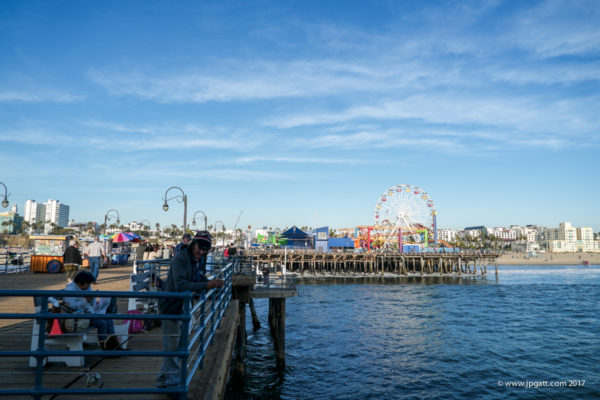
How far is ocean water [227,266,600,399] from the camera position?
45.8 ft

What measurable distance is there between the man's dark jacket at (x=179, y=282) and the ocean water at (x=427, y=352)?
33.2 feet

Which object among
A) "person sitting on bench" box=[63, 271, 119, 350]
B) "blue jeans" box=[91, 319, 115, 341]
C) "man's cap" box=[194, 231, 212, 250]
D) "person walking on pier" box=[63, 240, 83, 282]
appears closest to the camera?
"man's cap" box=[194, 231, 212, 250]

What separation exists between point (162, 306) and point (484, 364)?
1651 cm

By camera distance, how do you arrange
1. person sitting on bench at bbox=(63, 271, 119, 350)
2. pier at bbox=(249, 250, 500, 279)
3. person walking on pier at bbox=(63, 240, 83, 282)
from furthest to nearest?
1. pier at bbox=(249, 250, 500, 279)
2. person walking on pier at bbox=(63, 240, 83, 282)
3. person sitting on bench at bbox=(63, 271, 119, 350)

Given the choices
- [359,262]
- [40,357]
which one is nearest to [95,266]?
[40,357]

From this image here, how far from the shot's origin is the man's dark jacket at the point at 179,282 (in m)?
4.47

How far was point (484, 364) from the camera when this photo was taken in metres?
16.8

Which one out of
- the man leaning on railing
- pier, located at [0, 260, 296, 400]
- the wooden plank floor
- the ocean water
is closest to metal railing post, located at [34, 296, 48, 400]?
pier, located at [0, 260, 296, 400]

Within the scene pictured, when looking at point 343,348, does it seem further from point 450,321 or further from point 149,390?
point 149,390

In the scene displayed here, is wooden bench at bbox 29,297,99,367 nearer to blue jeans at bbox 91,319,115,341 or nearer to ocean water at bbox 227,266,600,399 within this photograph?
blue jeans at bbox 91,319,115,341

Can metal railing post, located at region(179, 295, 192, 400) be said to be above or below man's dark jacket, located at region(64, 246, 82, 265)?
below

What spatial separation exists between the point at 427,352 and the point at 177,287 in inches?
664

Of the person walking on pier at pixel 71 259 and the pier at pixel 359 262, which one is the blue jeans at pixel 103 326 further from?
the pier at pixel 359 262

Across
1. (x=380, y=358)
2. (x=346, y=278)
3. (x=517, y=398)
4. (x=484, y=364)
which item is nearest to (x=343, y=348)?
(x=380, y=358)
